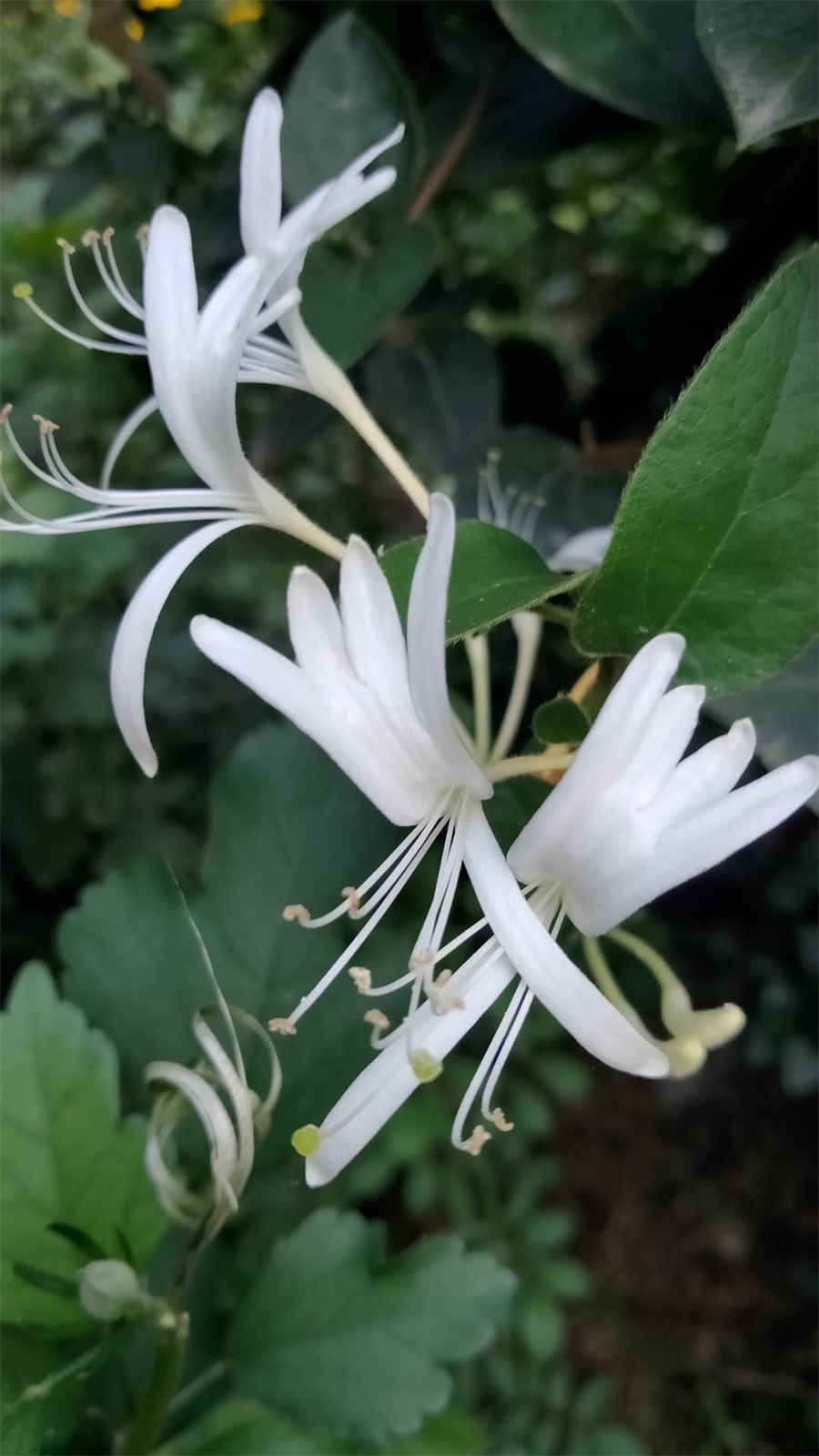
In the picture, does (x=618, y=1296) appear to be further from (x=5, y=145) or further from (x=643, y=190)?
(x=5, y=145)

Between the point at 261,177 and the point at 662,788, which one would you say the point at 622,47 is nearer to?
the point at 261,177

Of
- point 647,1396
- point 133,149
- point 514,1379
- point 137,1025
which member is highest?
point 133,149

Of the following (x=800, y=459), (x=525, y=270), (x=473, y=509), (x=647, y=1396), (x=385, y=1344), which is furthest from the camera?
(x=647, y=1396)

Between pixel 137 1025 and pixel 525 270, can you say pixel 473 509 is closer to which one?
pixel 137 1025

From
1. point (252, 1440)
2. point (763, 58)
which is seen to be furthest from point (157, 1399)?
point (763, 58)

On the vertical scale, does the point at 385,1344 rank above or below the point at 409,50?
below

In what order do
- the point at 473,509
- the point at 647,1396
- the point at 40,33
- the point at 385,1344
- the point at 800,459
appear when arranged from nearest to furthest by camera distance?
the point at 800,459, the point at 385,1344, the point at 473,509, the point at 40,33, the point at 647,1396

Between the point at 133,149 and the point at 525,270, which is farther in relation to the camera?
the point at 525,270

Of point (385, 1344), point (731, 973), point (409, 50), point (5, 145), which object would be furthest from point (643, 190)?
point (385, 1344)

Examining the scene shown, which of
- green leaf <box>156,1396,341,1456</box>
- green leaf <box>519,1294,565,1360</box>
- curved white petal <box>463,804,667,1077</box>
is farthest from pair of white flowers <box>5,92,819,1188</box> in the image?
green leaf <box>519,1294,565,1360</box>
